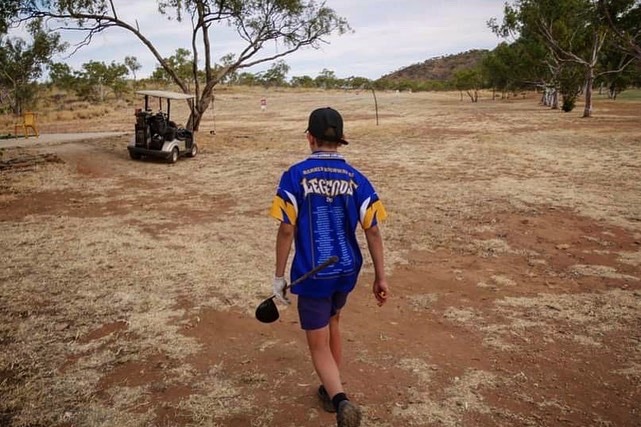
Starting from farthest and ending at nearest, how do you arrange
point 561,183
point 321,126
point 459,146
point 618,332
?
point 459,146 → point 561,183 → point 618,332 → point 321,126

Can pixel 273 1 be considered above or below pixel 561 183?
above

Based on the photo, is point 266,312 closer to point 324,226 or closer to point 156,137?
point 324,226

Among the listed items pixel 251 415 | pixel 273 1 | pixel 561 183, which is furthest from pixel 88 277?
pixel 273 1

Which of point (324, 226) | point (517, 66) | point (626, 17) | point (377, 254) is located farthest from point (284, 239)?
point (517, 66)

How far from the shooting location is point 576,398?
124 inches

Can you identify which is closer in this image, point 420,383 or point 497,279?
point 420,383

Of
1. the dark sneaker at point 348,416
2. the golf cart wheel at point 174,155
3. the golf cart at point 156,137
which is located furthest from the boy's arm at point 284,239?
the golf cart wheel at point 174,155

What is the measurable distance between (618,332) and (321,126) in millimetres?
3124

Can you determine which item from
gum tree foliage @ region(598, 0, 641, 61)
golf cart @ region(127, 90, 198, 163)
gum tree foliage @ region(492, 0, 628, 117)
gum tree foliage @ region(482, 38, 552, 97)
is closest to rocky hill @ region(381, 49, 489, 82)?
gum tree foliage @ region(482, 38, 552, 97)

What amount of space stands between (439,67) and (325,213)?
15242 centimetres

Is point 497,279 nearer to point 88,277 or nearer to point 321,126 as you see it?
point 321,126

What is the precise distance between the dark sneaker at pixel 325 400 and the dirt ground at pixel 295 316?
0.05 m

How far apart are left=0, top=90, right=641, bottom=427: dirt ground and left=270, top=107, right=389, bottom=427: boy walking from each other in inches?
20.6

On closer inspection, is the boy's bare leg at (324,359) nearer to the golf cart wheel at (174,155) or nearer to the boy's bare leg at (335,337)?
the boy's bare leg at (335,337)
